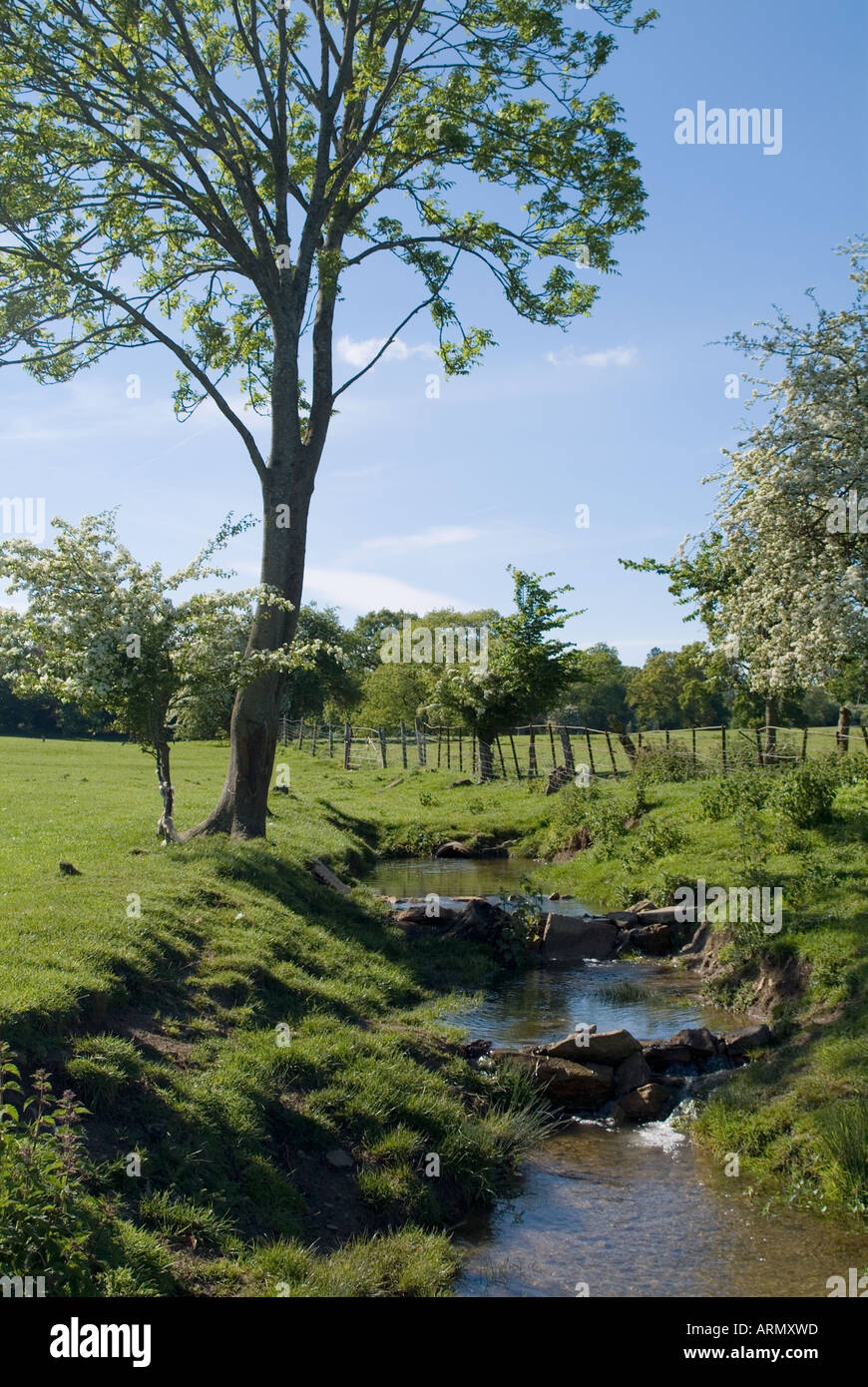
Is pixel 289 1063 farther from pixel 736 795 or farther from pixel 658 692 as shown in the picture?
pixel 658 692

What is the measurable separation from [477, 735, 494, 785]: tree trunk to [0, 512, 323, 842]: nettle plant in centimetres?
2230

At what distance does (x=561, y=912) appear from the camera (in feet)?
56.8

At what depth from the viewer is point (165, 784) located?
15008mm

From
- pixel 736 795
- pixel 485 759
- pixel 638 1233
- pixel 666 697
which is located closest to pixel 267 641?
pixel 736 795

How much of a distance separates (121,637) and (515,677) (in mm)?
23786

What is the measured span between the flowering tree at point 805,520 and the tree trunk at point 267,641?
26.0ft

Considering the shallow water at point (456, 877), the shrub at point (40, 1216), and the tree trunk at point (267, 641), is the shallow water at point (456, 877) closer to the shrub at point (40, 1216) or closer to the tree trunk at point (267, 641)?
the tree trunk at point (267, 641)

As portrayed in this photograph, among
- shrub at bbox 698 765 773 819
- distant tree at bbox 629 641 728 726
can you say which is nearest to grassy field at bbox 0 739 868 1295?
shrub at bbox 698 765 773 819

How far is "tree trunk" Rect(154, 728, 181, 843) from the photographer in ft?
47.7

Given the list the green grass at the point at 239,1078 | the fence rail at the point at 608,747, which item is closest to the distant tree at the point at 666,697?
the fence rail at the point at 608,747

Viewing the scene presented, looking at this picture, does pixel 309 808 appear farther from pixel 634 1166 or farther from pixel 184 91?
pixel 634 1166

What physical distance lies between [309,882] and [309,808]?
9.91 m

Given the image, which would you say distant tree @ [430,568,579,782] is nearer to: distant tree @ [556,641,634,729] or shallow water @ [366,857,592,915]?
shallow water @ [366,857,592,915]

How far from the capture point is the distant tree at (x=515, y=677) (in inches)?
1417
